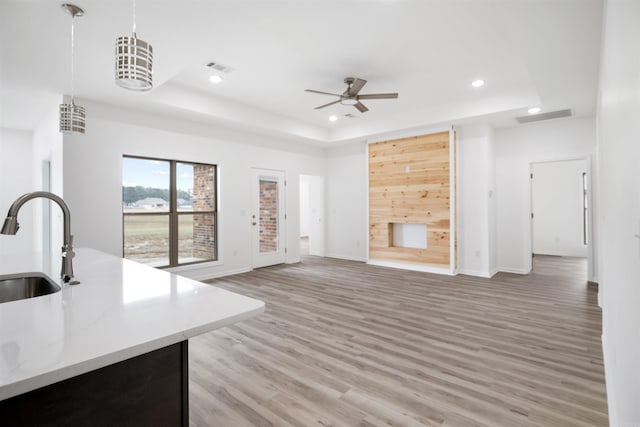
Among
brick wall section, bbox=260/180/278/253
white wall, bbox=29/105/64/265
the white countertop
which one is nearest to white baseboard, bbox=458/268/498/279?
brick wall section, bbox=260/180/278/253

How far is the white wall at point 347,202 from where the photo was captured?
300 inches

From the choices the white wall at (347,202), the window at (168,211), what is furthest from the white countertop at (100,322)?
the white wall at (347,202)

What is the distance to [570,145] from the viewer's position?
5.65 metres

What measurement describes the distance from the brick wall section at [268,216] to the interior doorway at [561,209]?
626 centimetres

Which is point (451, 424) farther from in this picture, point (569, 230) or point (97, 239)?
point (569, 230)

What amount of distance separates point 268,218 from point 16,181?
478 centimetres

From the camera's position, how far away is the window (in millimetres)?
5020

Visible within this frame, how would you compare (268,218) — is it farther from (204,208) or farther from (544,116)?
(544,116)

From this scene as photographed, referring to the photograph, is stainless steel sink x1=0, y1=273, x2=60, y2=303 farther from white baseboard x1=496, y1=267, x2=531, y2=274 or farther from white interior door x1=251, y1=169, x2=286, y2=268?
white baseboard x1=496, y1=267, x2=531, y2=274

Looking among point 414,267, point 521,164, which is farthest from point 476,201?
point 414,267

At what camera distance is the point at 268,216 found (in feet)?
23.0

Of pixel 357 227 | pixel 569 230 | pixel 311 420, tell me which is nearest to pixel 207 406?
pixel 311 420

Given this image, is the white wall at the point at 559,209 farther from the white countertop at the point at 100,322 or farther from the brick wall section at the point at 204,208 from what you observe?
the white countertop at the point at 100,322

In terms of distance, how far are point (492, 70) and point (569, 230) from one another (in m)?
6.06
